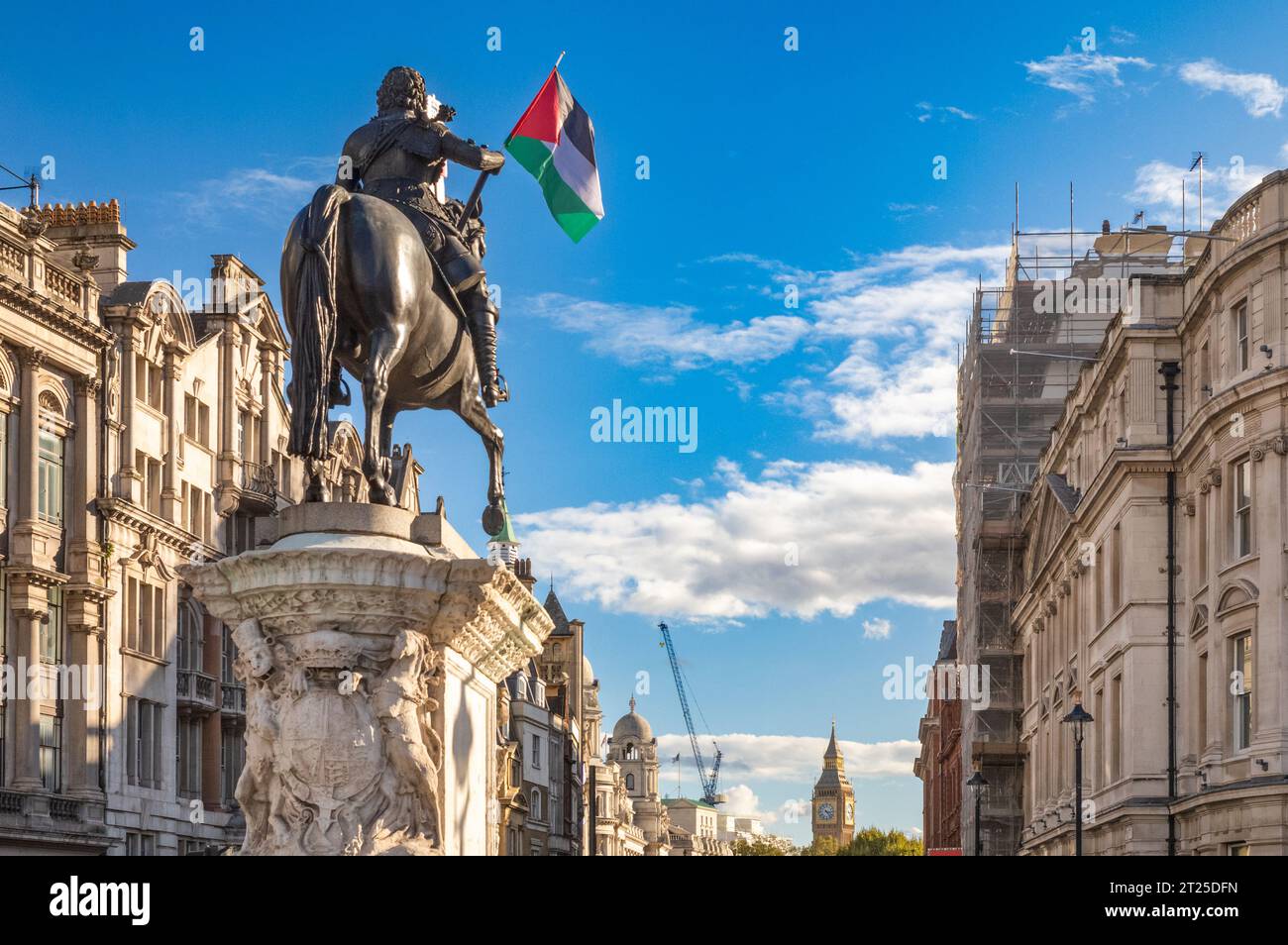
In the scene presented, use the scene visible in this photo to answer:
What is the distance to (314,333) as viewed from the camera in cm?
1196

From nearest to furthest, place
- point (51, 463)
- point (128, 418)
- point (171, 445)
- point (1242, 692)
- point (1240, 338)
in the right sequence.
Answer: point (1242, 692)
point (1240, 338)
point (51, 463)
point (128, 418)
point (171, 445)

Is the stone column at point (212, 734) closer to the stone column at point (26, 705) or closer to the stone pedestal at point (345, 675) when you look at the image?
the stone column at point (26, 705)

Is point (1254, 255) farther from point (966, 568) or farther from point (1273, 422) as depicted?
point (966, 568)

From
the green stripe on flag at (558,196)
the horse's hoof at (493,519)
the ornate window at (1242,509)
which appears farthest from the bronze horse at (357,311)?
the ornate window at (1242,509)

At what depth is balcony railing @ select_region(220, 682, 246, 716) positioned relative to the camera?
6257 centimetres

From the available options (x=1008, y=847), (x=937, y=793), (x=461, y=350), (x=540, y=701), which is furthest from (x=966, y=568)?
(x=461, y=350)

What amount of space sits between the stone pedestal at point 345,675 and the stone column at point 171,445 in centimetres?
4956

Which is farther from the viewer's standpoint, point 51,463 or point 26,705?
point 51,463

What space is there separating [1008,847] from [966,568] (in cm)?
1415

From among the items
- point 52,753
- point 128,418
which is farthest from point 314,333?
point 128,418

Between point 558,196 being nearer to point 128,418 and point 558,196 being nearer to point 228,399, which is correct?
point 128,418

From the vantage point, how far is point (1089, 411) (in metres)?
62.9

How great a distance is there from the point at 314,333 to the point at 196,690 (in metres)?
51.1

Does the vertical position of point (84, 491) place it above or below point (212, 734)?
above
